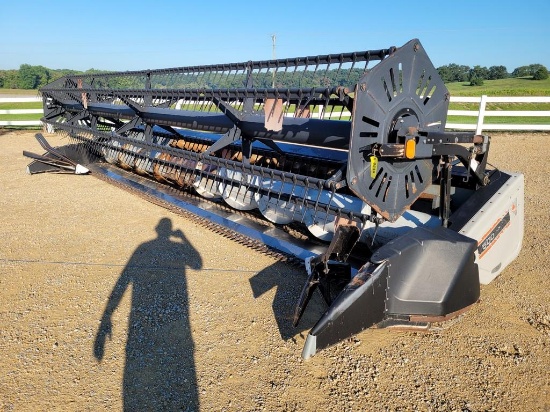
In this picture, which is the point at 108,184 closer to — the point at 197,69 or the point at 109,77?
the point at 109,77

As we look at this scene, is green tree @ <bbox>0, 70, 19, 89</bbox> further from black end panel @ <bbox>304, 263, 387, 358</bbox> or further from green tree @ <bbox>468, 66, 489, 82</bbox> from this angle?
black end panel @ <bbox>304, 263, 387, 358</bbox>

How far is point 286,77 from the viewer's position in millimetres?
4383

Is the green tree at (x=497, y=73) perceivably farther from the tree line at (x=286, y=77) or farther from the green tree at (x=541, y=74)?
the green tree at (x=541, y=74)

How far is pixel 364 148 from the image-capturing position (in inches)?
113

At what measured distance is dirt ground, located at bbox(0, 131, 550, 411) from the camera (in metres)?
2.38

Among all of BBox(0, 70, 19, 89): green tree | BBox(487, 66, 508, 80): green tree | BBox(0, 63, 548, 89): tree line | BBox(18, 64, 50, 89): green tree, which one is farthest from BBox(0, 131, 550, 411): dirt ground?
BBox(0, 70, 19, 89): green tree

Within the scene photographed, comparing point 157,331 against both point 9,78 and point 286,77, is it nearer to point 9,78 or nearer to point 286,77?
point 286,77

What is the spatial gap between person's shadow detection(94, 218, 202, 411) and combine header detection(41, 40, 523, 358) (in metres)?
0.81

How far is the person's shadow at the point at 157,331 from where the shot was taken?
2.41 m

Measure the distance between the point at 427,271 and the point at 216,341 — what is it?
4.77 ft

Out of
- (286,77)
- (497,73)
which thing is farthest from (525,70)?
(286,77)

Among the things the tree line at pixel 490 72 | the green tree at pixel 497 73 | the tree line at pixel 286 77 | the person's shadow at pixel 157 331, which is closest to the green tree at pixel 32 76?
the tree line at pixel 286 77

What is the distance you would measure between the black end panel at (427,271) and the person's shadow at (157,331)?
4.35ft

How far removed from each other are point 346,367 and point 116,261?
2.55 m
